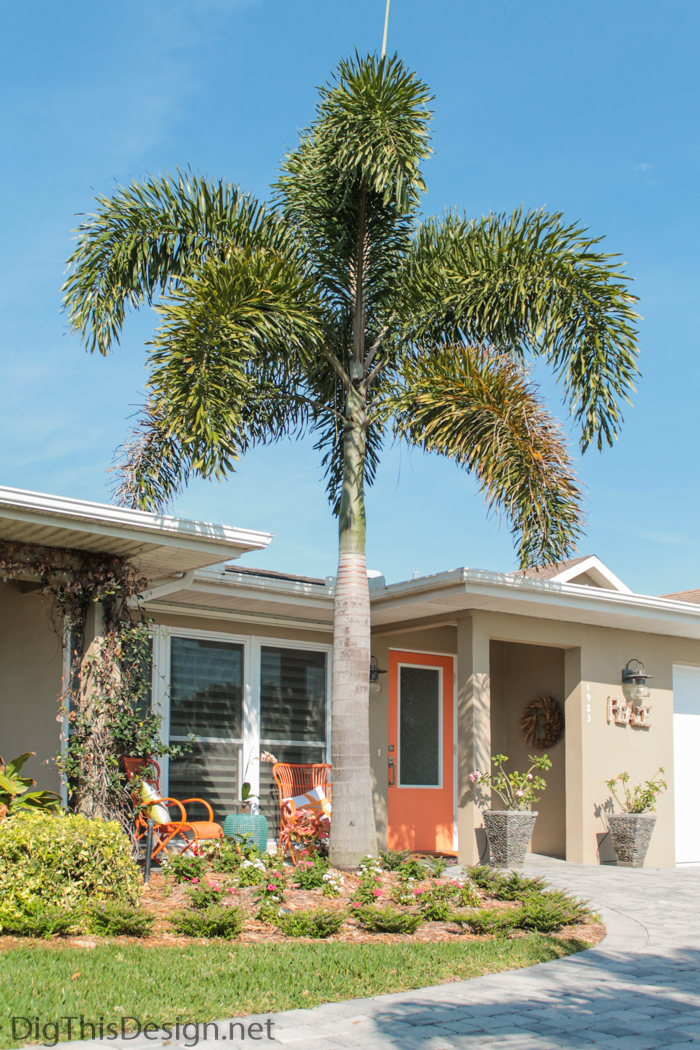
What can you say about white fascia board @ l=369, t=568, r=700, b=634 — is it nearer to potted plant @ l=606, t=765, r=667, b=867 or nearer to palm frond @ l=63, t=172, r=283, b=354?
potted plant @ l=606, t=765, r=667, b=867

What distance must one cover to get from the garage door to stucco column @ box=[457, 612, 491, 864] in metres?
3.64

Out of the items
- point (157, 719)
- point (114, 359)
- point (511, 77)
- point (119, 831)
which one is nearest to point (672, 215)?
point (511, 77)

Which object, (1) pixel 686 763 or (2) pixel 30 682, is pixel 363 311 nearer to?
(2) pixel 30 682

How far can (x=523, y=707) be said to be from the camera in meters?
12.1

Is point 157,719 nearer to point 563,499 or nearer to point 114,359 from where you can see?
point 114,359

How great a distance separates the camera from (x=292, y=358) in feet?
27.9

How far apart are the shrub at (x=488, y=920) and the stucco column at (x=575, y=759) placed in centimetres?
514

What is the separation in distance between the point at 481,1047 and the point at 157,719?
4915mm

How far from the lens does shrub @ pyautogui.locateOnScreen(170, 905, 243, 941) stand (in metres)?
5.30

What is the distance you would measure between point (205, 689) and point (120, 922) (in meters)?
4.87

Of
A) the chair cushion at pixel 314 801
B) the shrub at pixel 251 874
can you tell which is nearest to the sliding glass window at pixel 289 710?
the chair cushion at pixel 314 801

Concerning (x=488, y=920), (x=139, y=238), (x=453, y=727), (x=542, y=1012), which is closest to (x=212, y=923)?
(x=488, y=920)

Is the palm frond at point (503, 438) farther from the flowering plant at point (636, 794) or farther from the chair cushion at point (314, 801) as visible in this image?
the flowering plant at point (636, 794)

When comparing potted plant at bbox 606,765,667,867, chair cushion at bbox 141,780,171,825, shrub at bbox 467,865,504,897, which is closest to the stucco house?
potted plant at bbox 606,765,667,867
